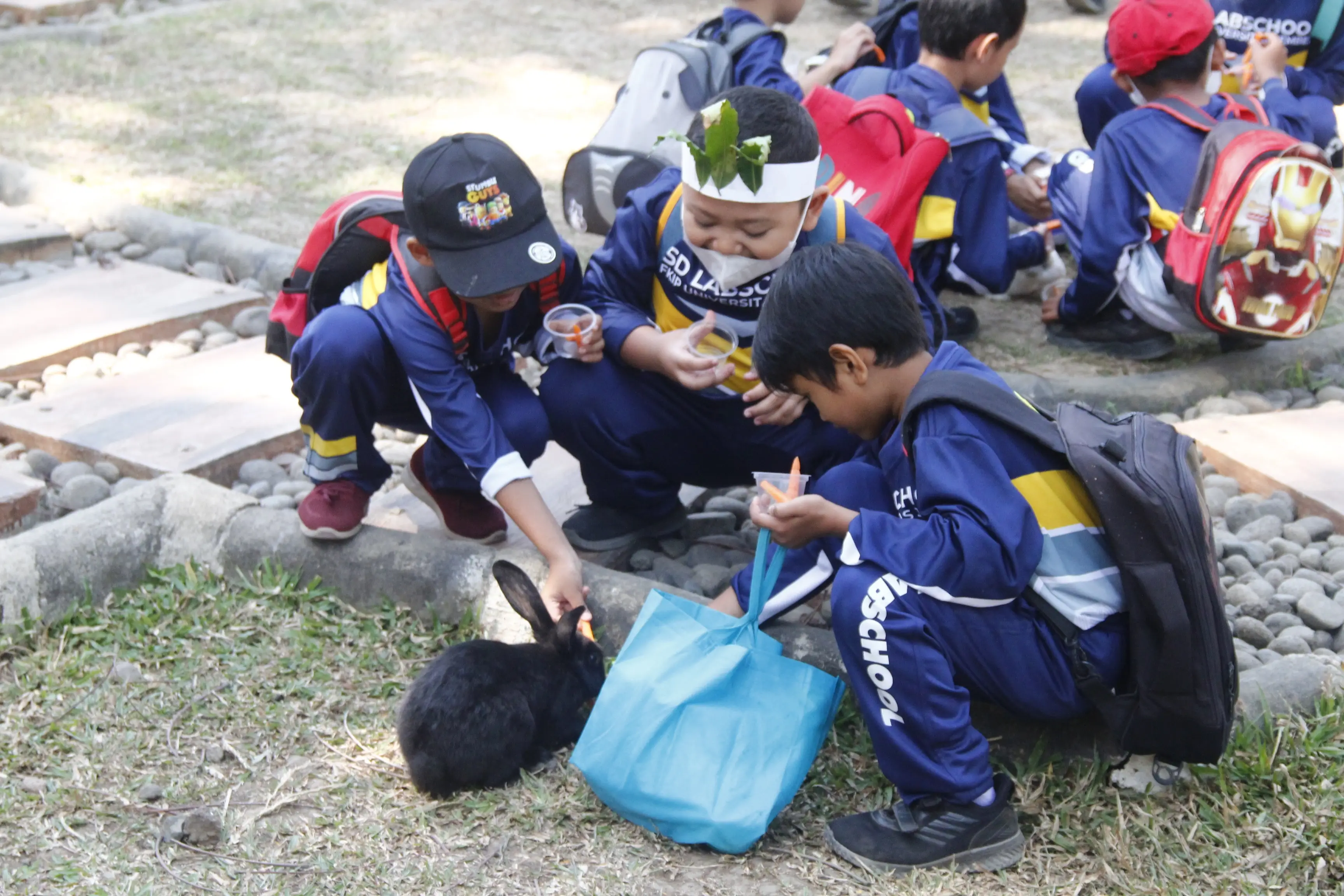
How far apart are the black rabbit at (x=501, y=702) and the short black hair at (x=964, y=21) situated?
2.79m

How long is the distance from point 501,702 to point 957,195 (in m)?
2.75

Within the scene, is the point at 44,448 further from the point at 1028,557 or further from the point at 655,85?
the point at 1028,557

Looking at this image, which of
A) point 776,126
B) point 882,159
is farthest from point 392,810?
point 882,159

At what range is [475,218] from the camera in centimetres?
291

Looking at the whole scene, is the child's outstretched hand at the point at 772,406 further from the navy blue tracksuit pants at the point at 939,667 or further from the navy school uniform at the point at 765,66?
the navy school uniform at the point at 765,66

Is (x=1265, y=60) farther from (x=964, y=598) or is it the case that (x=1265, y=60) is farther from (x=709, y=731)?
(x=709, y=731)

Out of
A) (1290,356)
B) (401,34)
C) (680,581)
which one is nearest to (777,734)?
(680,581)

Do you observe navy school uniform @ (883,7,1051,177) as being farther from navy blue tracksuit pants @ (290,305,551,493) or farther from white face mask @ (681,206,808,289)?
navy blue tracksuit pants @ (290,305,551,493)

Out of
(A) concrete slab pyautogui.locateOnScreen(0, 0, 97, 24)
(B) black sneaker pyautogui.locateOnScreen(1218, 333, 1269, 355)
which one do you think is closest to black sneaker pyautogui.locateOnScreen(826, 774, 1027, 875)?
(B) black sneaker pyautogui.locateOnScreen(1218, 333, 1269, 355)

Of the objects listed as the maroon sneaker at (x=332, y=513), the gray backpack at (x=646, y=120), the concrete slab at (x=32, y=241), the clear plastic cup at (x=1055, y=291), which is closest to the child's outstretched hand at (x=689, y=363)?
the maroon sneaker at (x=332, y=513)

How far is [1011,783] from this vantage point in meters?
2.46

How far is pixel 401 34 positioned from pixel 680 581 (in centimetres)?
689

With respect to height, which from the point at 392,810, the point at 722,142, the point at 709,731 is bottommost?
the point at 392,810

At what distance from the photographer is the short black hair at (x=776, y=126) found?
290cm
